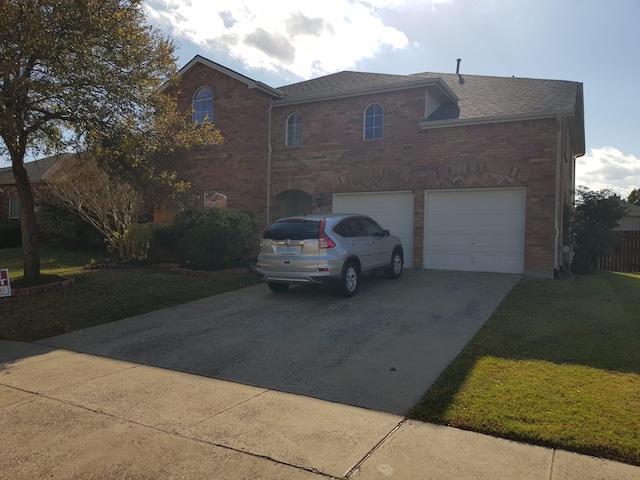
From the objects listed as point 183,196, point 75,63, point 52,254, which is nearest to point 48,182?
point 52,254

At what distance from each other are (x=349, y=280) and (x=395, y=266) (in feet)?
8.77

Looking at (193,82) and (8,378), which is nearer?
(8,378)

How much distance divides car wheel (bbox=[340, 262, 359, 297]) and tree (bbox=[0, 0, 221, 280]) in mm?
4770

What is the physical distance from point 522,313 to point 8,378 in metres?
7.50

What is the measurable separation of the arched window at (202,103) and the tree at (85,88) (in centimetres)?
567

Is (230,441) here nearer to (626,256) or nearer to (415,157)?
(415,157)

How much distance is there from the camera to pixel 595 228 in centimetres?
1473

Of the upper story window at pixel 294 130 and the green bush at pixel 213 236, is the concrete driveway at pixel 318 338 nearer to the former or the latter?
the green bush at pixel 213 236

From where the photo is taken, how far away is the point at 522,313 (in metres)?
8.12

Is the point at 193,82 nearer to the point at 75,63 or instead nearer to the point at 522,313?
the point at 75,63

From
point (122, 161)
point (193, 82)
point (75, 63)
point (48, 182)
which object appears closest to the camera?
point (75, 63)

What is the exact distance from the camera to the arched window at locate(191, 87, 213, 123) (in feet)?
56.4

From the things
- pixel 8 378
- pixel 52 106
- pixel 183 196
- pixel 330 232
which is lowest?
pixel 8 378

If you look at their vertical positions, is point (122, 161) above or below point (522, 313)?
above
